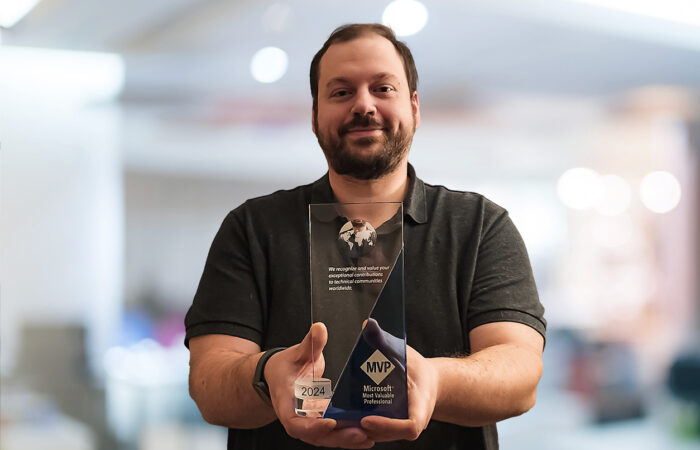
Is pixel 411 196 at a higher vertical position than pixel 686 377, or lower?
higher

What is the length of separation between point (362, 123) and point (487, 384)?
17.1 inches

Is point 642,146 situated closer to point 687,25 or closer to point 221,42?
point 687,25

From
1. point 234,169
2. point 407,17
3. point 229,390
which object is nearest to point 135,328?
point 234,169

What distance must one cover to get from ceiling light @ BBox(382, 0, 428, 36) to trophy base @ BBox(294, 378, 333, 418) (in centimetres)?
187

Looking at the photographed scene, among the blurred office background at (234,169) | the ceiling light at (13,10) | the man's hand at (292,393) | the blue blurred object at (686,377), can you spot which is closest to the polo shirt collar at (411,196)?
the man's hand at (292,393)

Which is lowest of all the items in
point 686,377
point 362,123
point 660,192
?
point 686,377

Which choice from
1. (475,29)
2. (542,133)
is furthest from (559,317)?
(475,29)

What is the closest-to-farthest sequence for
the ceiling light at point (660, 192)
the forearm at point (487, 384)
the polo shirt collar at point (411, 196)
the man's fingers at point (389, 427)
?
the man's fingers at point (389, 427)
the forearm at point (487, 384)
the polo shirt collar at point (411, 196)
the ceiling light at point (660, 192)

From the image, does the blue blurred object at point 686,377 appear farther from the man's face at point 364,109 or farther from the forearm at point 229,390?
the forearm at point 229,390

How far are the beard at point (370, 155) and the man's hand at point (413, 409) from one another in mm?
355

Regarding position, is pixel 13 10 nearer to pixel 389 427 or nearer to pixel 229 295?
pixel 229 295

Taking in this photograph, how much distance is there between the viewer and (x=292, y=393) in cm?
92

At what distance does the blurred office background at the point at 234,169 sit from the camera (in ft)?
8.05

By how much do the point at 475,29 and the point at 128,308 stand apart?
5.14 feet
